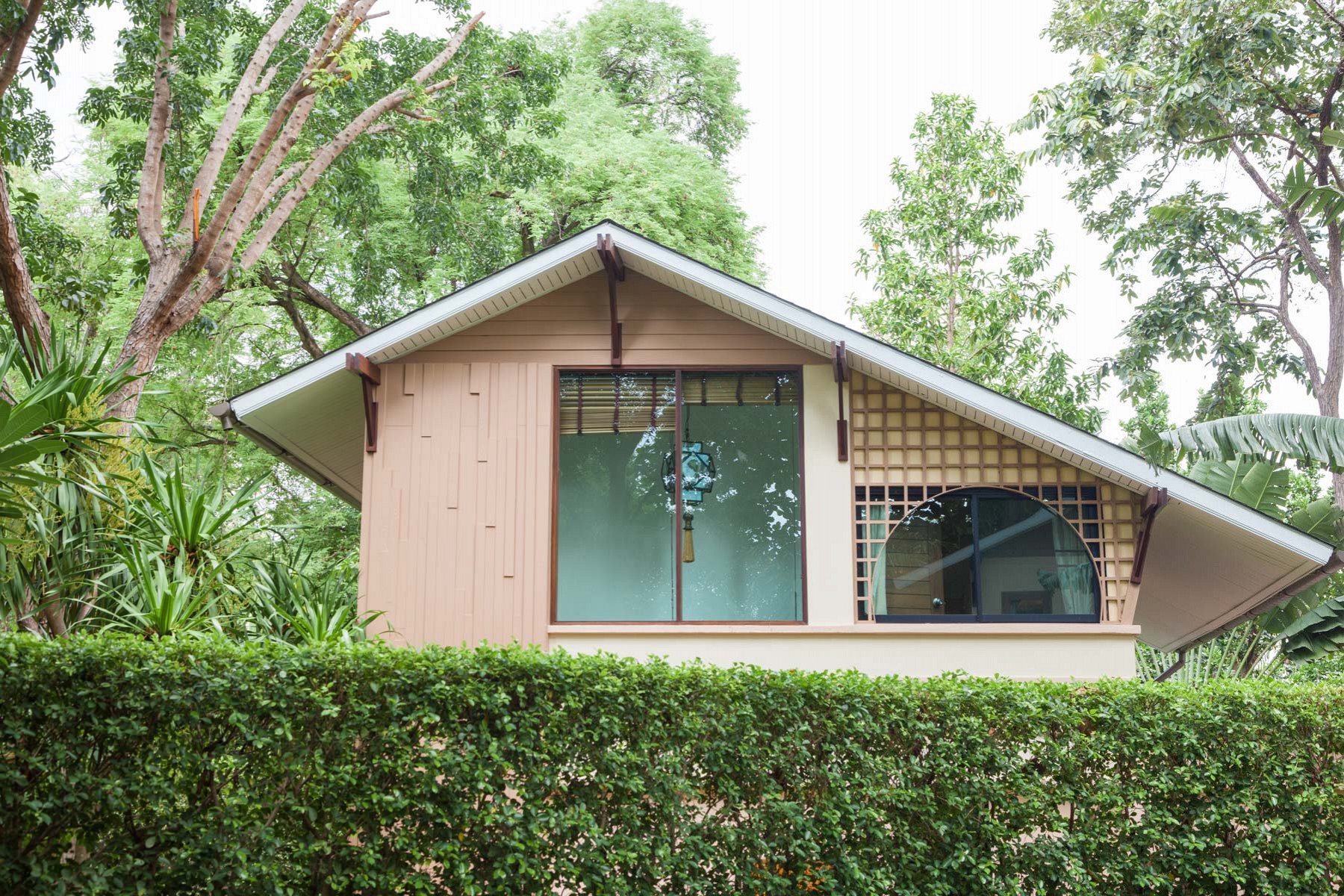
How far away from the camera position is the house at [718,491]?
27.7 ft

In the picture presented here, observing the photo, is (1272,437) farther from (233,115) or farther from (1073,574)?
(233,115)

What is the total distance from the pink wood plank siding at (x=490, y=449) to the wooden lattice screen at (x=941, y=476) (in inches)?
30.8

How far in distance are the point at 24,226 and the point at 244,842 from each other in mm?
9518

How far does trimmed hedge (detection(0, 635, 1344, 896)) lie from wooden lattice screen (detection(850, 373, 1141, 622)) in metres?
2.48

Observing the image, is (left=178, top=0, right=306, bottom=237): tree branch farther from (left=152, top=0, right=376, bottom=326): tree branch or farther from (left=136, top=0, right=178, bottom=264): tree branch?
(left=136, top=0, right=178, bottom=264): tree branch

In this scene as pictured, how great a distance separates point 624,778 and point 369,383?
4527mm

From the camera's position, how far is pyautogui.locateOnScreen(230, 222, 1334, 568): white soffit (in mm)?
8078

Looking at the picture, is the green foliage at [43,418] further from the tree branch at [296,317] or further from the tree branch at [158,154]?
the tree branch at [296,317]

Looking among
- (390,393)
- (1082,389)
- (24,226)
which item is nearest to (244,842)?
(390,393)

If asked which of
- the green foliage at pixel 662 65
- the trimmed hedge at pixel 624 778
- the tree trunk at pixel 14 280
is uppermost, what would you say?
the green foliage at pixel 662 65

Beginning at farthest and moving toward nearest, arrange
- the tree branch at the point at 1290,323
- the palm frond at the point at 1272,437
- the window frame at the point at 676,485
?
the tree branch at the point at 1290,323, the palm frond at the point at 1272,437, the window frame at the point at 676,485

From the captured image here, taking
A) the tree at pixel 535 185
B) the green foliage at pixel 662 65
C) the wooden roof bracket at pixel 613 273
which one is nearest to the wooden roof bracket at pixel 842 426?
the wooden roof bracket at pixel 613 273

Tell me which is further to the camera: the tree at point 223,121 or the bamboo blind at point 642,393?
the tree at point 223,121

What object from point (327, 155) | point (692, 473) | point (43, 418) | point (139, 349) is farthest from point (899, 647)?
point (327, 155)
